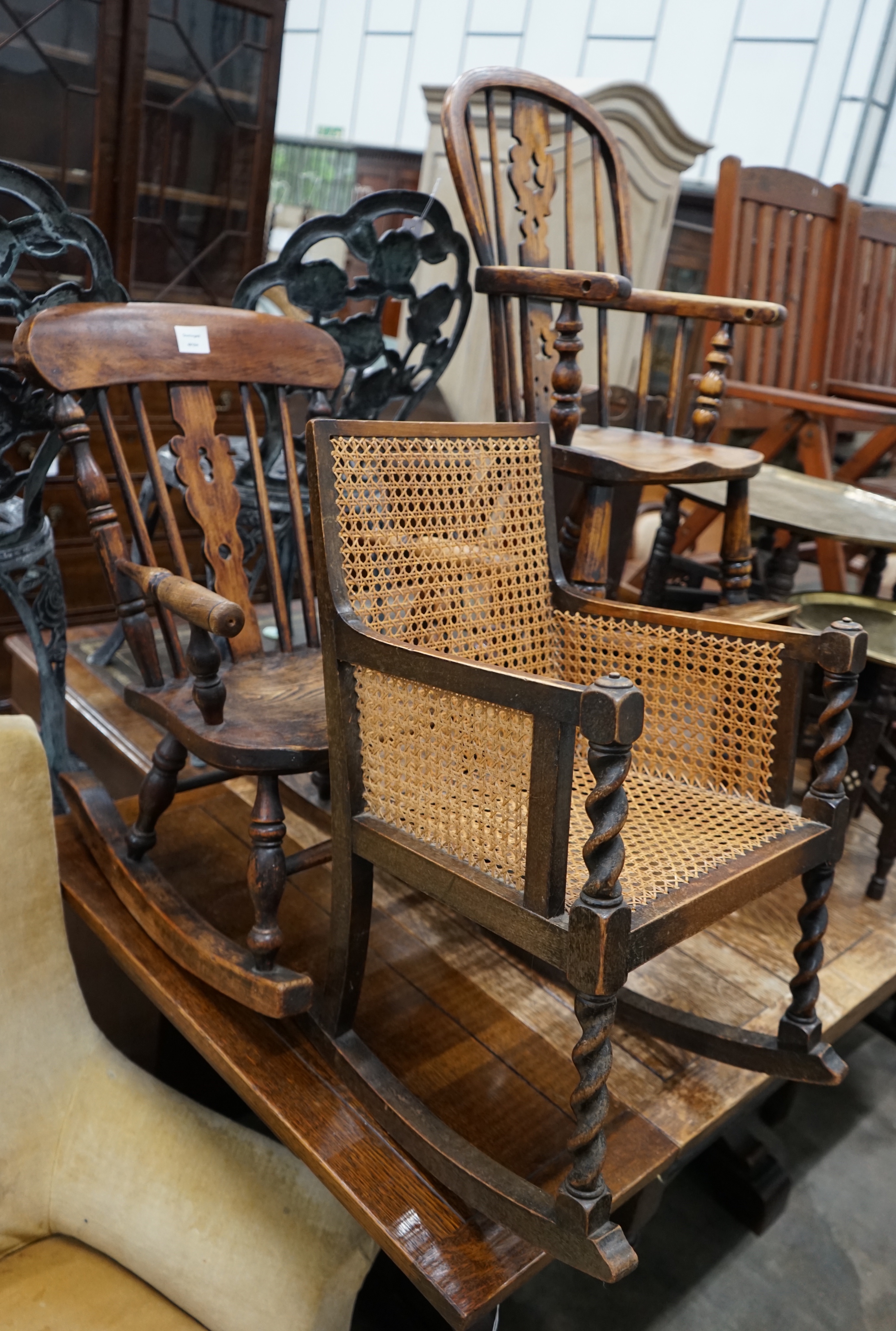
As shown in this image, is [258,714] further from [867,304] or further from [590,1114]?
[867,304]

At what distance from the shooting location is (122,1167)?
4.22ft

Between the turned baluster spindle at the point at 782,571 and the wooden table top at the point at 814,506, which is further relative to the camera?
the turned baluster spindle at the point at 782,571

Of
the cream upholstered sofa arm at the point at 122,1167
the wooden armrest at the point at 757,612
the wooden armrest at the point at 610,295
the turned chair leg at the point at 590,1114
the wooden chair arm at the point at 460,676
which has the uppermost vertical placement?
the wooden armrest at the point at 610,295

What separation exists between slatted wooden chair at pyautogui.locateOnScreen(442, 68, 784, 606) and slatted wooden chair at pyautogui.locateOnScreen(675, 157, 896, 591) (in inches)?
22.1

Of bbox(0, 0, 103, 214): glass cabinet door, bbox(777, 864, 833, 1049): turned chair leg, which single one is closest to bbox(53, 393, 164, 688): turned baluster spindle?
bbox(777, 864, 833, 1049): turned chair leg

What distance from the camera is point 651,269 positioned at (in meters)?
3.96

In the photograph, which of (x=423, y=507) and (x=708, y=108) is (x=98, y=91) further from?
(x=708, y=108)

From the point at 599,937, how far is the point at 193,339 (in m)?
1.09

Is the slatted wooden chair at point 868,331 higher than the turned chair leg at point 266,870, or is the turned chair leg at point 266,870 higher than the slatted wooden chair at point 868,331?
the slatted wooden chair at point 868,331

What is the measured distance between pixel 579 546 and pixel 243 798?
0.83m

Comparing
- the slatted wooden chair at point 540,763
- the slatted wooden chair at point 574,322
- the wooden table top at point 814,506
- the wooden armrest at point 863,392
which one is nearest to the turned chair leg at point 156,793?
the slatted wooden chair at point 540,763

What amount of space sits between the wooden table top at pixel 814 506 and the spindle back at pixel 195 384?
685mm

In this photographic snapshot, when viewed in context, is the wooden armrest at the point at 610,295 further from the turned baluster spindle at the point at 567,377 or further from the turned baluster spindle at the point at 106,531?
the turned baluster spindle at the point at 106,531

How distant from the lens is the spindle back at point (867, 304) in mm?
3057
